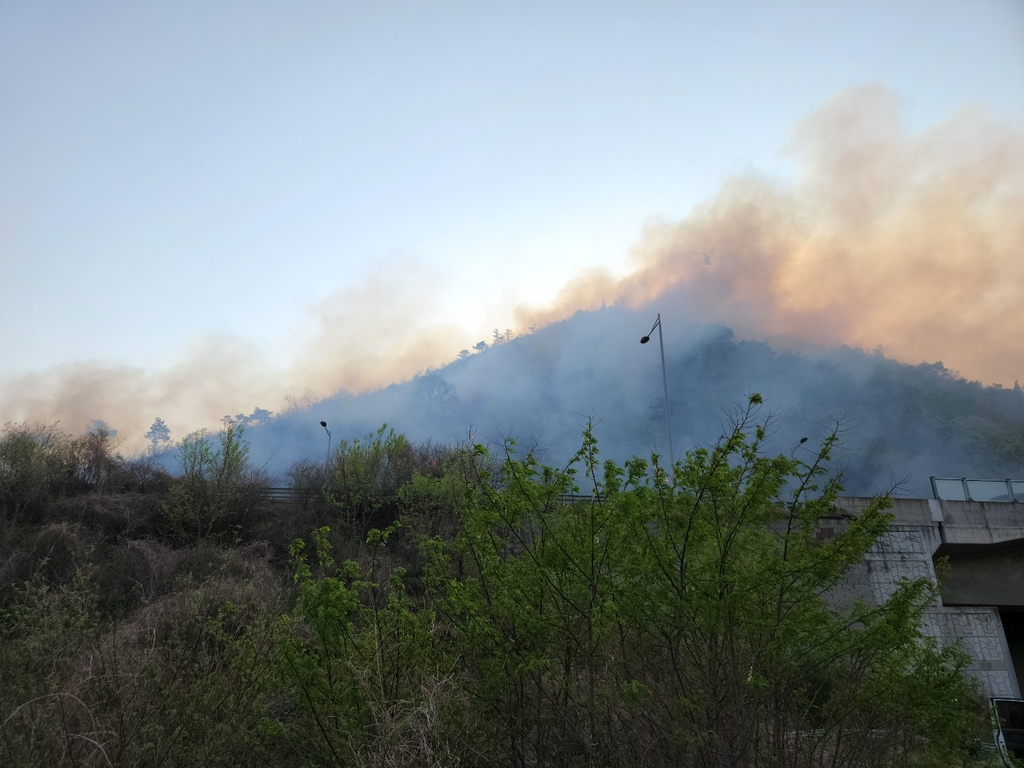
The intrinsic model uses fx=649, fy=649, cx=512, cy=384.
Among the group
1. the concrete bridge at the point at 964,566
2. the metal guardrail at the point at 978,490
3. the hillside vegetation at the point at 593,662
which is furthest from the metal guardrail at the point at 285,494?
the metal guardrail at the point at 978,490

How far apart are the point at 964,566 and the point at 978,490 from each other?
3.37 metres

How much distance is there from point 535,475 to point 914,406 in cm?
17987

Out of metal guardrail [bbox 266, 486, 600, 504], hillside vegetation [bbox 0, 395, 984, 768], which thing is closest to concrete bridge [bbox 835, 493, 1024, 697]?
hillside vegetation [bbox 0, 395, 984, 768]

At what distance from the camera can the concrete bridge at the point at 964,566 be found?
25.5m

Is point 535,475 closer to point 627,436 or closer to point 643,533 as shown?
point 643,533

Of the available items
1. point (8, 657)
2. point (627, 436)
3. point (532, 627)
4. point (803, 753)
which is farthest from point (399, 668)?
point (627, 436)

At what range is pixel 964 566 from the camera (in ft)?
92.9

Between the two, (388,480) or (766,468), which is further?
(388,480)

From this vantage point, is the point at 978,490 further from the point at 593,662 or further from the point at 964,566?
the point at 593,662

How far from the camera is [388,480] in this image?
32.3 meters

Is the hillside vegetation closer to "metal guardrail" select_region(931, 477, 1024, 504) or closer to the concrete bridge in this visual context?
the concrete bridge

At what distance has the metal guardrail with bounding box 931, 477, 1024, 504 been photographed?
27938 millimetres


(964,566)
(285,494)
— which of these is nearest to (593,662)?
(285,494)

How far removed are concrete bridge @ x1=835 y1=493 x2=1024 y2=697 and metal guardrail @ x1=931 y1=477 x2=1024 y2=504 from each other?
0.58ft
